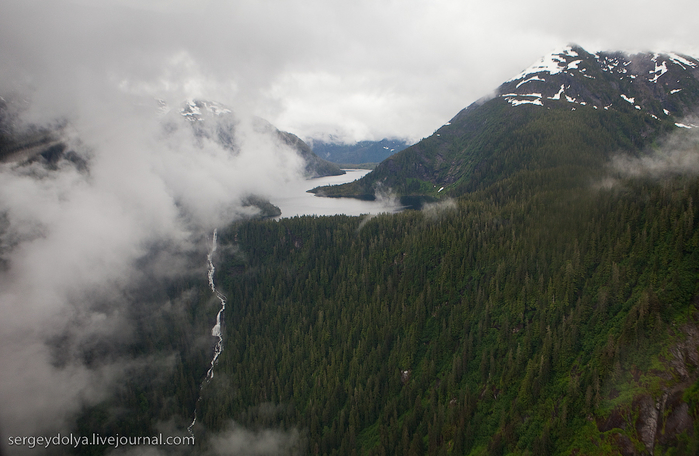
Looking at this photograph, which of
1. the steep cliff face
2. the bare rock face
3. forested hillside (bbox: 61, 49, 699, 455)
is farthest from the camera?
forested hillside (bbox: 61, 49, 699, 455)

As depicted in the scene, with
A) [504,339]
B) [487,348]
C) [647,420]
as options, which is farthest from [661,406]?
[487,348]

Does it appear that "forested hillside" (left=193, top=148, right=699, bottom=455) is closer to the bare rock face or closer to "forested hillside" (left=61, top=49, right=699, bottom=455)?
the bare rock face

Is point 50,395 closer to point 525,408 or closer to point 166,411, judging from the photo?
point 166,411

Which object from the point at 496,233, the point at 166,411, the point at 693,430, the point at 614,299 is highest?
the point at 496,233

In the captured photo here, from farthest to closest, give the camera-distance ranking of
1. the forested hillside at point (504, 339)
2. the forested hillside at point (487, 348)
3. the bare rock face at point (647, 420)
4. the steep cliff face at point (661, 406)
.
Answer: the forested hillside at point (487, 348), the forested hillside at point (504, 339), the bare rock face at point (647, 420), the steep cliff face at point (661, 406)

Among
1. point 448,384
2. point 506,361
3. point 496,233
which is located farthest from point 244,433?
point 496,233

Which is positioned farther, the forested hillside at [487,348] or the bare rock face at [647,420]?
the forested hillside at [487,348]

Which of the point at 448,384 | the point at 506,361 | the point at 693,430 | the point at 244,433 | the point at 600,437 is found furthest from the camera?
the point at 244,433

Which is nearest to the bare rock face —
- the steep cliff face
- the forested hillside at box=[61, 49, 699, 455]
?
the steep cliff face

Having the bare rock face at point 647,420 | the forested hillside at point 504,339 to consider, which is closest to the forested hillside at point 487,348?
the bare rock face at point 647,420

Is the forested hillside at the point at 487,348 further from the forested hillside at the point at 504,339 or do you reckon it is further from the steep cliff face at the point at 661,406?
the forested hillside at the point at 504,339

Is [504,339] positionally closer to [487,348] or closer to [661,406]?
[487,348]
